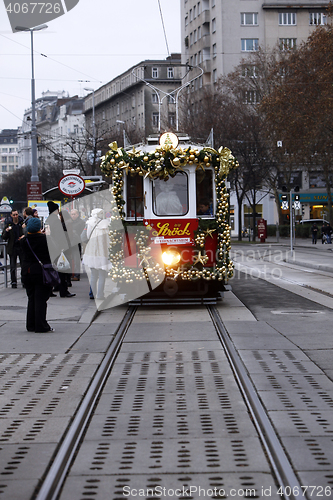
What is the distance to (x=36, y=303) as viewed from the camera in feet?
35.4

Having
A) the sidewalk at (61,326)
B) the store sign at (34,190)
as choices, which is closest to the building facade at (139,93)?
the store sign at (34,190)

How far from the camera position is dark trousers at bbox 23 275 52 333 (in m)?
10.8

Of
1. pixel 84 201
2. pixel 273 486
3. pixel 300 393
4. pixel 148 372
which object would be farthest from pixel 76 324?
pixel 84 201

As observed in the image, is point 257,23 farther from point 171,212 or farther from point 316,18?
point 171,212

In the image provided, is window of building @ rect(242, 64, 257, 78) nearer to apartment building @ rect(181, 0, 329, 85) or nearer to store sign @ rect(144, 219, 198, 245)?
apartment building @ rect(181, 0, 329, 85)

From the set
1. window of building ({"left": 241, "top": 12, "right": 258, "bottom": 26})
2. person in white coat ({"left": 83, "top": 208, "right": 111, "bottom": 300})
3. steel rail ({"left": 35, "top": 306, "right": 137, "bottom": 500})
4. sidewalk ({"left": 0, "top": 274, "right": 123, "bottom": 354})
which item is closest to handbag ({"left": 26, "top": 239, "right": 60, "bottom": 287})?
sidewalk ({"left": 0, "top": 274, "right": 123, "bottom": 354})

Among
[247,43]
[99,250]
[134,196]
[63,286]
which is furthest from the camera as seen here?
[247,43]

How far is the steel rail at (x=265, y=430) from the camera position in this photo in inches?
174

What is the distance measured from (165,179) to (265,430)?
28.7 ft

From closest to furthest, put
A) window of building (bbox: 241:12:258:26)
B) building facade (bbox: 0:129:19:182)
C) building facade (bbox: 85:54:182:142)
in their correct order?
window of building (bbox: 241:12:258:26), building facade (bbox: 85:54:182:142), building facade (bbox: 0:129:19:182)

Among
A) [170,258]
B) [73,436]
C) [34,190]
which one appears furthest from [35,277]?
[34,190]

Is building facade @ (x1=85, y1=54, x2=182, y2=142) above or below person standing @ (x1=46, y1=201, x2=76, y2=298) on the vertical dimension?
above

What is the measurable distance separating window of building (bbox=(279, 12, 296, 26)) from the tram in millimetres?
64778

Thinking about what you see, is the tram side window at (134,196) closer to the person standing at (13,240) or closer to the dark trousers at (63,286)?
the dark trousers at (63,286)
